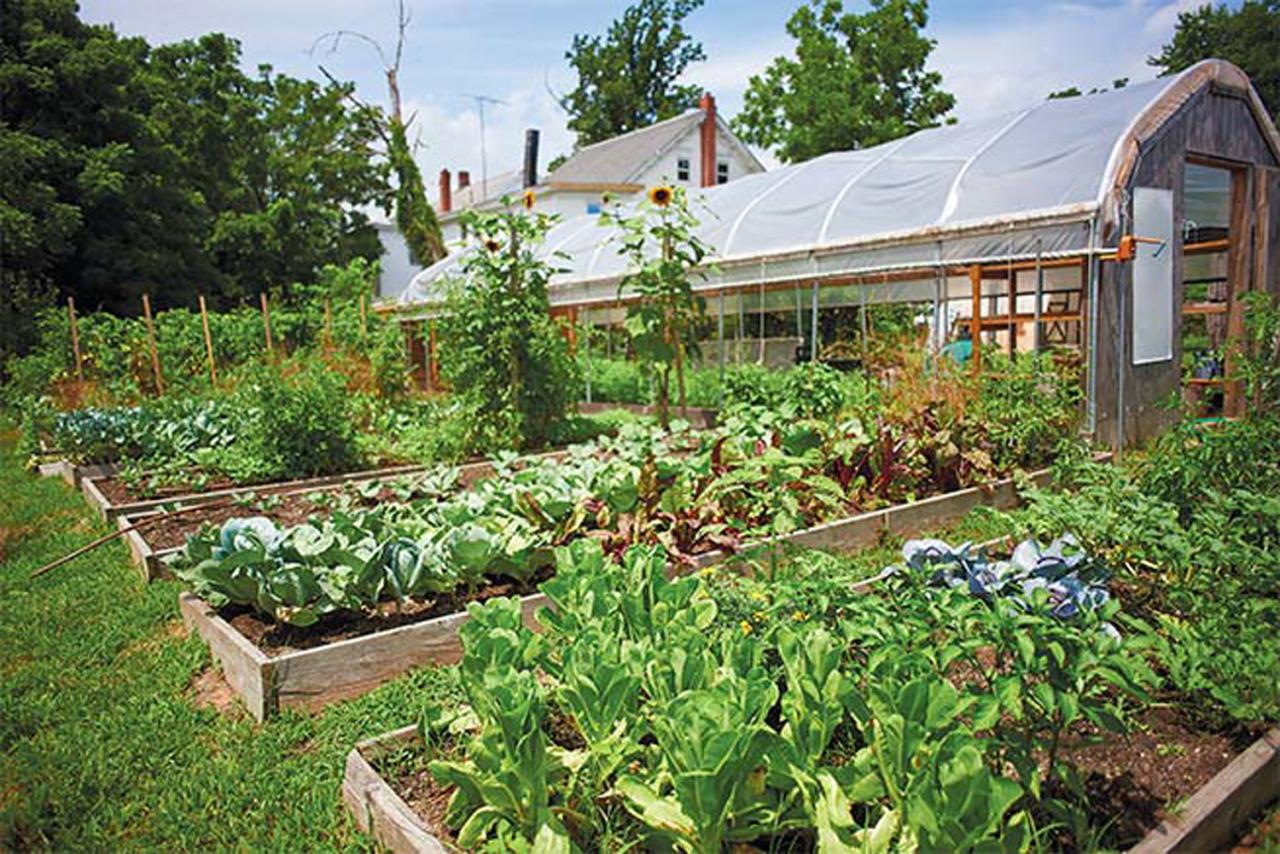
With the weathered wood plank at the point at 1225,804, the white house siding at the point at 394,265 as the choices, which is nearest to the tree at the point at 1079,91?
the weathered wood plank at the point at 1225,804

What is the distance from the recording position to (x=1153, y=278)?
6.86 m

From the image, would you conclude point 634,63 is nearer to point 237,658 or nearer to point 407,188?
point 407,188

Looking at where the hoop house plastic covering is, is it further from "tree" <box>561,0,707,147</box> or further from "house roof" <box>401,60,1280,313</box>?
"tree" <box>561,0,707,147</box>

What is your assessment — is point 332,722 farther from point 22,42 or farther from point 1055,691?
point 22,42

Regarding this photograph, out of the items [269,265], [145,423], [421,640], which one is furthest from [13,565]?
[269,265]

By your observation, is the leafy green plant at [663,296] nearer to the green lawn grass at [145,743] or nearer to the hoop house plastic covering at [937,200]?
the hoop house plastic covering at [937,200]

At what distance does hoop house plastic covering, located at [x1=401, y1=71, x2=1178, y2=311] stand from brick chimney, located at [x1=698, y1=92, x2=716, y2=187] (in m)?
11.7

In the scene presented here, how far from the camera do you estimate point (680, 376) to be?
6605 millimetres

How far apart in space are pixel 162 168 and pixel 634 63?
1237 centimetres

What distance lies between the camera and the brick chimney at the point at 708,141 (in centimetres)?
2200

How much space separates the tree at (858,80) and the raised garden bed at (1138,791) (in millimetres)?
24179

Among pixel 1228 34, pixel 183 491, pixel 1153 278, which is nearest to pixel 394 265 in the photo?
pixel 183 491

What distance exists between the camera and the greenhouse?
256 inches

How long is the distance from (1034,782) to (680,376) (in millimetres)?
5198
